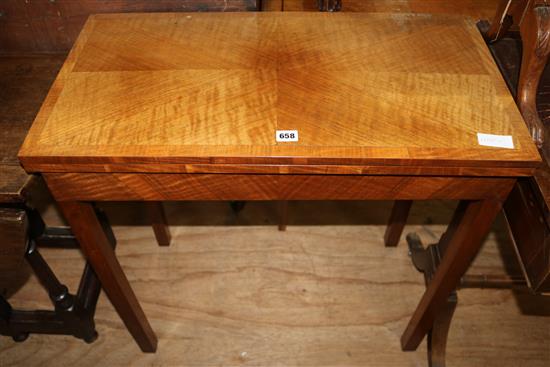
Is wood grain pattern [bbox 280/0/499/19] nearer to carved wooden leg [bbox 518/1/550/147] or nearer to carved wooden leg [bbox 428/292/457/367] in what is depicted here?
carved wooden leg [bbox 518/1/550/147]

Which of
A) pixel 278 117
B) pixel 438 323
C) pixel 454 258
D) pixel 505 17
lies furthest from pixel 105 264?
pixel 505 17

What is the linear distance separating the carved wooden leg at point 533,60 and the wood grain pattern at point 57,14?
25.8 inches

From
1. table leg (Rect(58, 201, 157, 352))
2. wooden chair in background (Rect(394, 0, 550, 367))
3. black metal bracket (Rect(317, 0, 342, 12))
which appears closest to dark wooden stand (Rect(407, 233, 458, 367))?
wooden chair in background (Rect(394, 0, 550, 367))

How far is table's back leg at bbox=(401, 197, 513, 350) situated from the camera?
94cm

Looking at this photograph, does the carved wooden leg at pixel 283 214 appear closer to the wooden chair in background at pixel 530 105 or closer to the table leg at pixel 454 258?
the table leg at pixel 454 258

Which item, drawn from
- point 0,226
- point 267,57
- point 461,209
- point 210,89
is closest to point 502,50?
point 461,209

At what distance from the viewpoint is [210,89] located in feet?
2.93

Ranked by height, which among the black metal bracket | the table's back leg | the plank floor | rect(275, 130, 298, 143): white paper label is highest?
the black metal bracket

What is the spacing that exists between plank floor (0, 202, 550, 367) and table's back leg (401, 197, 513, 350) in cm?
15

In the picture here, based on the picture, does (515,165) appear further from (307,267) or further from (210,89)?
(307,267)

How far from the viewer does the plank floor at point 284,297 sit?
4.65ft

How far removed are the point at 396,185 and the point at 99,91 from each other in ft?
1.96

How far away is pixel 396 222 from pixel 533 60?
80 centimetres

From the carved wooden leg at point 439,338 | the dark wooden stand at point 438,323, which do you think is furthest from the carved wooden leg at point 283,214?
the carved wooden leg at point 439,338
